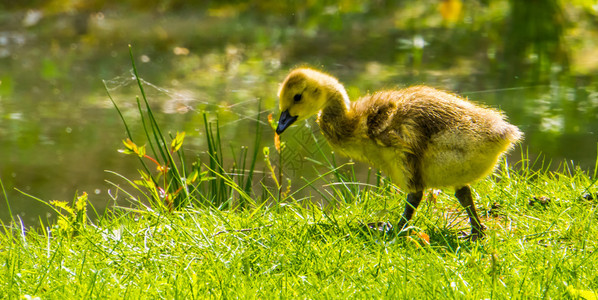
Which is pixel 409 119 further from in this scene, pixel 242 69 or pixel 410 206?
pixel 242 69

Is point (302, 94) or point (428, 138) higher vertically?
point (302, 94)

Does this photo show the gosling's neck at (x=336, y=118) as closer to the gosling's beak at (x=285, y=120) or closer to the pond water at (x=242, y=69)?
the gosling's beak at (x=285, y=120)

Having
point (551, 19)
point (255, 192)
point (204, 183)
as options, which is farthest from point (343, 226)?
point (551, 19)

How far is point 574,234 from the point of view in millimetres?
3260

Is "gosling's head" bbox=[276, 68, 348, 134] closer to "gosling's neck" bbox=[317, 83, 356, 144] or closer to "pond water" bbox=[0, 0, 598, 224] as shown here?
"gosling's neck" bbox=[317, 83, 356, 144]

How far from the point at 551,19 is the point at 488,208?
620cm

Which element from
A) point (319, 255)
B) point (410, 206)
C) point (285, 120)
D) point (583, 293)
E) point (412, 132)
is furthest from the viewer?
point (285, 120)

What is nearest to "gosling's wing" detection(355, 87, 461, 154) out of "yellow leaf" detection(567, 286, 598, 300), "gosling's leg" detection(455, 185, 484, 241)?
"gosling's leg" detection(455, 185, 484, 241)

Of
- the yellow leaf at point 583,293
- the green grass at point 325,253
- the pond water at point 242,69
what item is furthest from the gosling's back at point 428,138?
the pond water at point 242,69

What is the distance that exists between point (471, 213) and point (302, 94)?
0.96 metres

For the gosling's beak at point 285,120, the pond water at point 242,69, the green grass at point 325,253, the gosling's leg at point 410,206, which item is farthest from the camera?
the pond water at point 242,69

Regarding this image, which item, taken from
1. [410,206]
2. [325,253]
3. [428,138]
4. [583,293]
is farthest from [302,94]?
[583,293]

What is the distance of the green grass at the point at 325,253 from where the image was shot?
→ 274 cm

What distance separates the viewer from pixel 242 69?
8.63 m
